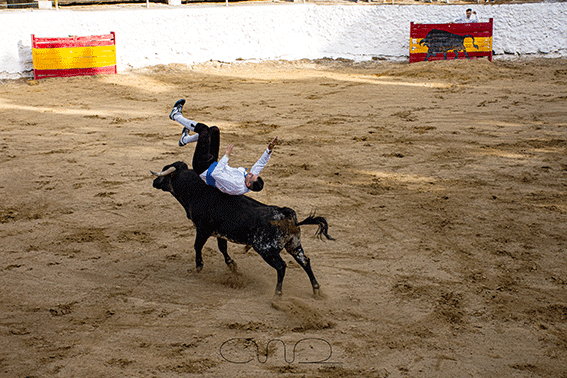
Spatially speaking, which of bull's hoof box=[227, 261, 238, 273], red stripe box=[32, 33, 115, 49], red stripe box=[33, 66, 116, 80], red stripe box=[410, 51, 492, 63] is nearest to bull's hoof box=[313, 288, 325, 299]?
bull's hoof box=[227, 261, 238, 273]

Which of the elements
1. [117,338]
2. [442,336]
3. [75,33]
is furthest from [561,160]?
[75,33]

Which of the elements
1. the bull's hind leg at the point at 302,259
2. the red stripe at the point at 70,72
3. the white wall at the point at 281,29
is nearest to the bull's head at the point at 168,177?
the bull's hind leg at the point at 302,259

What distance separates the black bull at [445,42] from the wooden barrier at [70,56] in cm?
1004

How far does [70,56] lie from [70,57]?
3cm

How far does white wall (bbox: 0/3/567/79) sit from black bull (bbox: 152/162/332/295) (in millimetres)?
12367

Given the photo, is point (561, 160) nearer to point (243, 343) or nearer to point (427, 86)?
point (427, 86)

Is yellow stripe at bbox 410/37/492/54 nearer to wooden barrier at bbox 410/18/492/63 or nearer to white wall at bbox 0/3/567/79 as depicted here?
wooden barrier at bbox 410/18/492/63

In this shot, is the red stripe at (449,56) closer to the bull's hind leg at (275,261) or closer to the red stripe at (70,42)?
the red stripe at (70,42)

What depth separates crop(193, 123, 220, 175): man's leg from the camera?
5164mm

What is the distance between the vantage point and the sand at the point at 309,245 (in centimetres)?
443

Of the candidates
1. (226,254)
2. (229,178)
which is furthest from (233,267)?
(229,178)

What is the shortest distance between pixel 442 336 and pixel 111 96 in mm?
11225

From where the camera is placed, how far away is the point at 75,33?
16062 mm

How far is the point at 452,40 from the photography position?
1720 cm
